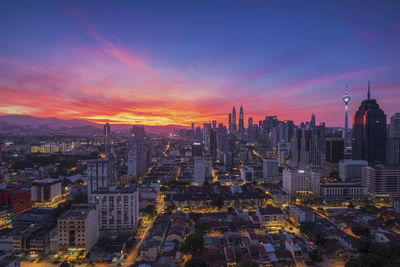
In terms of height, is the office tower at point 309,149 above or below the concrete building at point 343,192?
above

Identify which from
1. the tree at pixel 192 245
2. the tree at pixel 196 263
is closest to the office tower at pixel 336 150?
the tree at pixel 192 245

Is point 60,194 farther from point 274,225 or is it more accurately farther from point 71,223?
point 274,225

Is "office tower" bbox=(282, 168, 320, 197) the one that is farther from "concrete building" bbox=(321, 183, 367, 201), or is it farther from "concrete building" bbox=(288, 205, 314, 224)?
"concrete building" bbox=(288, 205, 314, 224)

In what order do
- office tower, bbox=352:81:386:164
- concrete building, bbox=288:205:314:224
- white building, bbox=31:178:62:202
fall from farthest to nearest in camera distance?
1. office tower, bbox=352:81:386:164
2. white building, bbox=31:178:62:202
3. concrete building, bbox=288:205:314:224

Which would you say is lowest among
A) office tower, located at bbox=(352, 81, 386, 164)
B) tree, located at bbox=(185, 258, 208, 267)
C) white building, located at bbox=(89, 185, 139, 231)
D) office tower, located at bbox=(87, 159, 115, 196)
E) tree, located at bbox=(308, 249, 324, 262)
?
tree, located at bbox=(308, 249, 324, 262)

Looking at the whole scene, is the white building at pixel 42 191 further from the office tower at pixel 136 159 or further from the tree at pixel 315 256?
the tree at pixel 315 256

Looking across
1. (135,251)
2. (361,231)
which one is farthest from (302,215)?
(135,251)

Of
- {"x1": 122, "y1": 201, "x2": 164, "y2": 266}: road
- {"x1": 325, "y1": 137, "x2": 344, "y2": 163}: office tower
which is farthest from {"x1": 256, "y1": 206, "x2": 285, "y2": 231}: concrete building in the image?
{"x1": 325, "y1": 137, "x2": 344, "y2": 163}: office tower

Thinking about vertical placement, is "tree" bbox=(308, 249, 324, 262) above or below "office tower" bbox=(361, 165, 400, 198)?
below

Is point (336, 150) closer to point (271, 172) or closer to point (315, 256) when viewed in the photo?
point (271, 172)
